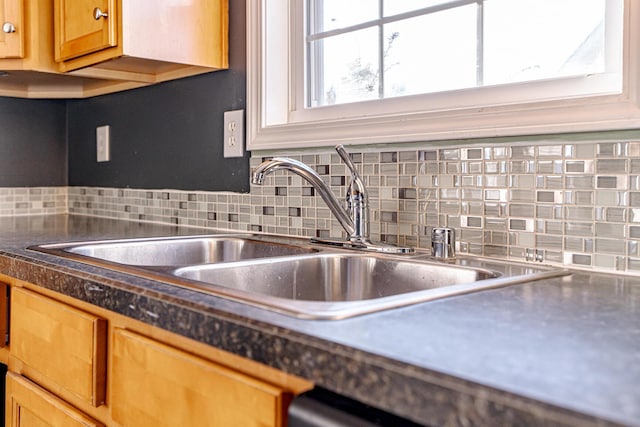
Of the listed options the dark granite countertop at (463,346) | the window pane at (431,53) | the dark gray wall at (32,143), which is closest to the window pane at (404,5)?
the window pane at (431,53)

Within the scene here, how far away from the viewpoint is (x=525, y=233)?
116cm

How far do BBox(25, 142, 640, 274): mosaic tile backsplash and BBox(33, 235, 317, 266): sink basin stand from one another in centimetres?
14

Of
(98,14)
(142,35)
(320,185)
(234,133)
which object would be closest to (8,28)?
(98,14)

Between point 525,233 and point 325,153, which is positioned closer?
point 525,233

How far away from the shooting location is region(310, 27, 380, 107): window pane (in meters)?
1.63

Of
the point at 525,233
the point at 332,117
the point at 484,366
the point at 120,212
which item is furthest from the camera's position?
the point at 120,212

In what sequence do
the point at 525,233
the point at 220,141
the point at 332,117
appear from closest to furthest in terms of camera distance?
the point at 525,233, the point at 332,117, the point at 220,141

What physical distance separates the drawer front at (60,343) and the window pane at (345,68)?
0.91 m

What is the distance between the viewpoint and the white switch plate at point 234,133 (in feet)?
5.84

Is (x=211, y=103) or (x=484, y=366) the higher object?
(x=211, y=103)

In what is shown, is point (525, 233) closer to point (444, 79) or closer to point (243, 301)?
point (444, 79)

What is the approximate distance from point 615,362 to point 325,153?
3.49ft

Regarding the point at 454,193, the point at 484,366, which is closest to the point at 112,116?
the point at 454,193

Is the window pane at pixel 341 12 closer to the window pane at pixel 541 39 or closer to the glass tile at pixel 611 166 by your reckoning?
the window pane at pixel 541 39
